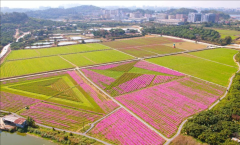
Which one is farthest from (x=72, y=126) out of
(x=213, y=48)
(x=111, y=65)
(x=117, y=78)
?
(x=213, y=48)

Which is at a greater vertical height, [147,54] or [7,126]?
[147,54]

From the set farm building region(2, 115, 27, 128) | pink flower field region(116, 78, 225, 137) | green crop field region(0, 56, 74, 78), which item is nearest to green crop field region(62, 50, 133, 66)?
green crop field region(0, 56, 74, 78)

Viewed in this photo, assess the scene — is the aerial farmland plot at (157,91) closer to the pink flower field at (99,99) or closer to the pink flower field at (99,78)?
the pink flower field at (99,78)

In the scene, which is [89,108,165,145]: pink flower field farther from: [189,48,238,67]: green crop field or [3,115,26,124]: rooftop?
[189,48,238,67]: green crop field

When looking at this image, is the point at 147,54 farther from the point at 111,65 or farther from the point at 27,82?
the point at 27,82

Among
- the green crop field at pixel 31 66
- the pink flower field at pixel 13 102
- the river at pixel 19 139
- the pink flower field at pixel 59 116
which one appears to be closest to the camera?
the river at pixel 19 139

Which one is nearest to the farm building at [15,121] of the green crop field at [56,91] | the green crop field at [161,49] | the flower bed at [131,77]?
the green crop field at [56,91]
